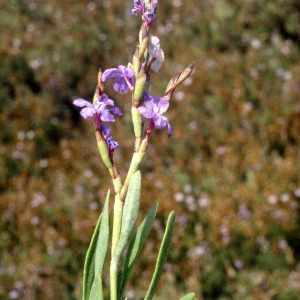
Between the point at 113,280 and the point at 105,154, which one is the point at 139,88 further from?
the point at 113,280

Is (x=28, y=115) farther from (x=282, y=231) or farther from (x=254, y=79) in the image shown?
(x=282, y=231)

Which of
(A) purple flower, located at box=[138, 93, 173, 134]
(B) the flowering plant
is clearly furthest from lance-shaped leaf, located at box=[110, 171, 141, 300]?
(A) purple flower, located at box=[138, 93, 173, 134]

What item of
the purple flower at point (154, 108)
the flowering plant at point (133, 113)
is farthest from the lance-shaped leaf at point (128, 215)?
the purple flower at point (154, 108)

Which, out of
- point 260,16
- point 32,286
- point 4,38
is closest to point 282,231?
point 32,286

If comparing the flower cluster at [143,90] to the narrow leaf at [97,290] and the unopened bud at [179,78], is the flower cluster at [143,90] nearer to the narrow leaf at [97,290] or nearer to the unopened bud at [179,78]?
the unopened bud at [179,78]

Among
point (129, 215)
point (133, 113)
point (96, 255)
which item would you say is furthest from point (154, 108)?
point (96, 255)

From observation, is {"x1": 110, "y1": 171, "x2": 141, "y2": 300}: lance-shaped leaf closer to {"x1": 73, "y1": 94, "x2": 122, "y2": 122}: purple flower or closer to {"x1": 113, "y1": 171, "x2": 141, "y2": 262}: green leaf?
{"x1": 113, "y1": 171, "x2": 141, "y2": 262}: green leaf
